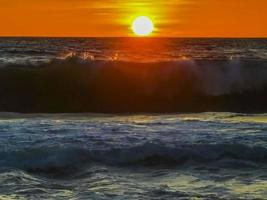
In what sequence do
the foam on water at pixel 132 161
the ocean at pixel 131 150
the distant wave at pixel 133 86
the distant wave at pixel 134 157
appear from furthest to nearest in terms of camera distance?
1. the distant wave at pixel 133 86
2. the distant wave at pixel 134 157
3. the ocean at pixel 131 150
4. the foam on water at pixel 132 161

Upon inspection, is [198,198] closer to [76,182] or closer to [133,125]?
[76,182]

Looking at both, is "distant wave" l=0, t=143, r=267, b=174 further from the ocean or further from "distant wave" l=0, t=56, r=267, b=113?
"distant wave" l=0, t=56, r=267, b=113

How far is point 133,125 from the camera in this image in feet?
44.8

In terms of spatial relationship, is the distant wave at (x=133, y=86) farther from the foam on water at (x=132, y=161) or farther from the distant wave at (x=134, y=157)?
the distant wave at (x=134, y=157)

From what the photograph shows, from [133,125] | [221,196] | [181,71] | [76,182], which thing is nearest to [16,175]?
[76,182]

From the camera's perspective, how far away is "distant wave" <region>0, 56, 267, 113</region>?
21203 millimetres

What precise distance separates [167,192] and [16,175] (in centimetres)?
220

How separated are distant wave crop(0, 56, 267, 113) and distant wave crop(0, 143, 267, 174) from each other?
32.0ft

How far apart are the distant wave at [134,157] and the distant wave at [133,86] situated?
9.75 m

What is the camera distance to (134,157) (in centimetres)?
1009

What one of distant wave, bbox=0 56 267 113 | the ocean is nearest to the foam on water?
the ocean

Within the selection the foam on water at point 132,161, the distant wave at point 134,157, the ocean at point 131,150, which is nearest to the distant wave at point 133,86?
the ocean at point 131,150

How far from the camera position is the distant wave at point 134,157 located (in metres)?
9.59

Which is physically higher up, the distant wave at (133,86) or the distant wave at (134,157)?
the distant wave at (133,86)
